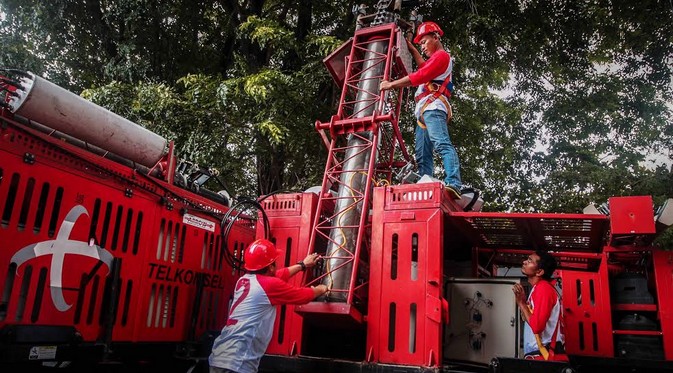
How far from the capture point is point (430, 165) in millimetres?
6059

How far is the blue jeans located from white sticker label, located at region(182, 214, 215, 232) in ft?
8.22

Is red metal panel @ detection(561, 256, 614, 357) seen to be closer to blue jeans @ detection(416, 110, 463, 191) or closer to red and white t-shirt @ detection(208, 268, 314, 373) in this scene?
blue jeans @ detection(416, 110, 463, 191)

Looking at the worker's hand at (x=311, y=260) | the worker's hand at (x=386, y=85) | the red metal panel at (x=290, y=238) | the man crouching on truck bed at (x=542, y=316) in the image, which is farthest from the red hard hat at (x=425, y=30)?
the worker's hand at (x=311, y=260)

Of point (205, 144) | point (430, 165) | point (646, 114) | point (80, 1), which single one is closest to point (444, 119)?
point (430, 165)

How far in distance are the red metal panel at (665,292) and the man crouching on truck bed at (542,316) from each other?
6.18 feet

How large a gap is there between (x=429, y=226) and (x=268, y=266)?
142 centimetres

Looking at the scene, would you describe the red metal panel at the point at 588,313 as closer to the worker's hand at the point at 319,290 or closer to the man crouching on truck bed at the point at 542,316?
the man crouching on truck bed at the point at 542,316

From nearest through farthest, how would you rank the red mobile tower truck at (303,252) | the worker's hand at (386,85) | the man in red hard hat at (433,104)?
the red mobile tower truck at (303,252) → the worker's hand at (386,85) → the man in red hard hat at (433,104)

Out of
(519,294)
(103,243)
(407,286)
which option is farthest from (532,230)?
(103,243)

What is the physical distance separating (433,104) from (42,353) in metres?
4.22

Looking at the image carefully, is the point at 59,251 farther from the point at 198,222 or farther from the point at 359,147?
the point at 359,147

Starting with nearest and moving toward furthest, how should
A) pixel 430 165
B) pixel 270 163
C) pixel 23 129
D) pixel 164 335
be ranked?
pixel 23 129
pixel 164 335
pixel 430 165
pixel 270 163

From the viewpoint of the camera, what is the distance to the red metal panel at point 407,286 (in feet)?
12.5

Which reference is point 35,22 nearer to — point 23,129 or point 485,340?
point 23,129
